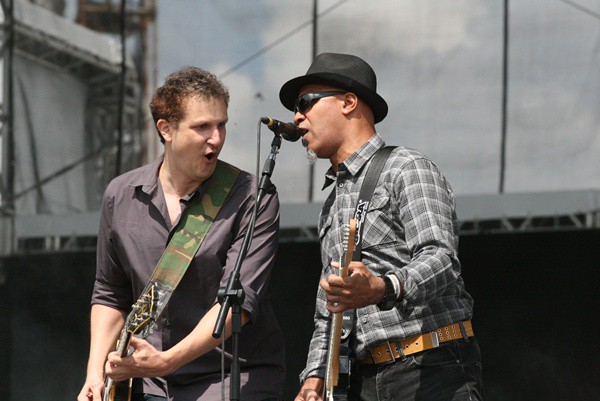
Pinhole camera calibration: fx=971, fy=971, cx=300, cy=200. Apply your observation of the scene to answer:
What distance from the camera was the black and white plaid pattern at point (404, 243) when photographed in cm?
272

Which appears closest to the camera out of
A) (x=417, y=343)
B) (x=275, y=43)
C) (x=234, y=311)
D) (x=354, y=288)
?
(x=354, y=288)

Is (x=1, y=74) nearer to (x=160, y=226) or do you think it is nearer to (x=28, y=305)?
(x=28, y=305)

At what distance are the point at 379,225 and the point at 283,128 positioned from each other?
0.42 metres

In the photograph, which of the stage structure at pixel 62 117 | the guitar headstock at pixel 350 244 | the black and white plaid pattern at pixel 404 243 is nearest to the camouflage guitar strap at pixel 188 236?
the black and white plaid pattern at pixel 404 243

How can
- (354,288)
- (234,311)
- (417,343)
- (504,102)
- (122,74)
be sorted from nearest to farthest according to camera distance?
1. (354,288)
2. (234,311)
3. (417,343)
4. (504,102)
5. (122,74)

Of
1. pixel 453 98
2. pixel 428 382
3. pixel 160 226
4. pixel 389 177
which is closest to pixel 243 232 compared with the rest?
pixel 160 226

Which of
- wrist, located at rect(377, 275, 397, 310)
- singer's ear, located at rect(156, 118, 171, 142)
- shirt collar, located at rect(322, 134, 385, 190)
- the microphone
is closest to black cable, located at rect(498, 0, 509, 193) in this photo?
shirt collar, located at rect(322, 134, 385, 190)

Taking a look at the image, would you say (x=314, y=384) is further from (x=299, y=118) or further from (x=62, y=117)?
(x=62, y=117)

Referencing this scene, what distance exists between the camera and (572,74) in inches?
193

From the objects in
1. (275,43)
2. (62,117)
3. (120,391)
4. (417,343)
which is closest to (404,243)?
(417,343)

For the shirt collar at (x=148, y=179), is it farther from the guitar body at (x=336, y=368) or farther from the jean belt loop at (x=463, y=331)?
the jean belt loop at (x=463, y=331)

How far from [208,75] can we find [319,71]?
0.36 m

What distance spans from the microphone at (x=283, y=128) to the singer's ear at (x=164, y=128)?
0.32m

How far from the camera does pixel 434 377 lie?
2779mm
